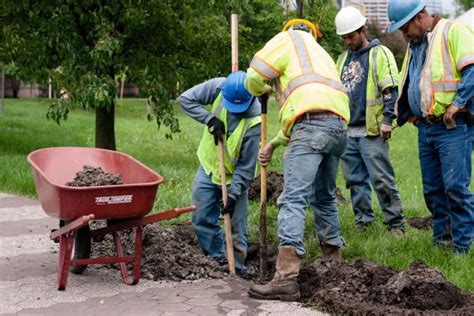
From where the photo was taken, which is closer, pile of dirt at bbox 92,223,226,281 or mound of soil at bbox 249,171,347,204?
pile of dirt at bbox 92,223,226,281

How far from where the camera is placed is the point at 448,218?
243 inches

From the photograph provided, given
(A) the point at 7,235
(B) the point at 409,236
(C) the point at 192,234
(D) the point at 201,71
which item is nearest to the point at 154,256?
(C) the point at 192,234

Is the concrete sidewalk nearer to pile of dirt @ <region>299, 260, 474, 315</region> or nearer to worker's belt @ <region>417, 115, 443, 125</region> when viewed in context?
pile of dirt @ <region>299, 260, 474, 315</region>

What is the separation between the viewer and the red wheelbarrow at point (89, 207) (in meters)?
4.86

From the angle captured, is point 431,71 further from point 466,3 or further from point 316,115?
point 466,3

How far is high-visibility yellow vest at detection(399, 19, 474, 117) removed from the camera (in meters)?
5.61

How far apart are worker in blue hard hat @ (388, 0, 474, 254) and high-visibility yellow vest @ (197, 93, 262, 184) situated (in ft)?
4.28

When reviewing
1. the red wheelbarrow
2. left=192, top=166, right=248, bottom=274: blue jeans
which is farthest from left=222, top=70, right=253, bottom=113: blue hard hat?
the red wheelbarrow

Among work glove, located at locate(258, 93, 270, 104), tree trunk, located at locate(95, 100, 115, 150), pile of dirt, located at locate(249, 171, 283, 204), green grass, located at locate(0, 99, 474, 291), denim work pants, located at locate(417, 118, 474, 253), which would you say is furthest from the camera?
tree trunk, located at locate(95, 100, 115, 150)

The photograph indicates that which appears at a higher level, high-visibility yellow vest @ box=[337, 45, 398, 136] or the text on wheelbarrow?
high-visibility yellow vest @ box=[337, 45, 398, 136]

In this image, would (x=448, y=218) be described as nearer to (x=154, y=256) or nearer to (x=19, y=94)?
(x=154, y=256)

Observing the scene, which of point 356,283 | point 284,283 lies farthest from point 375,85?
point 284,283

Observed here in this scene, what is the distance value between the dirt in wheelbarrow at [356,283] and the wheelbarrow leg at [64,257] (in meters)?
0.65

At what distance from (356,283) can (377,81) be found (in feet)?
7.90
